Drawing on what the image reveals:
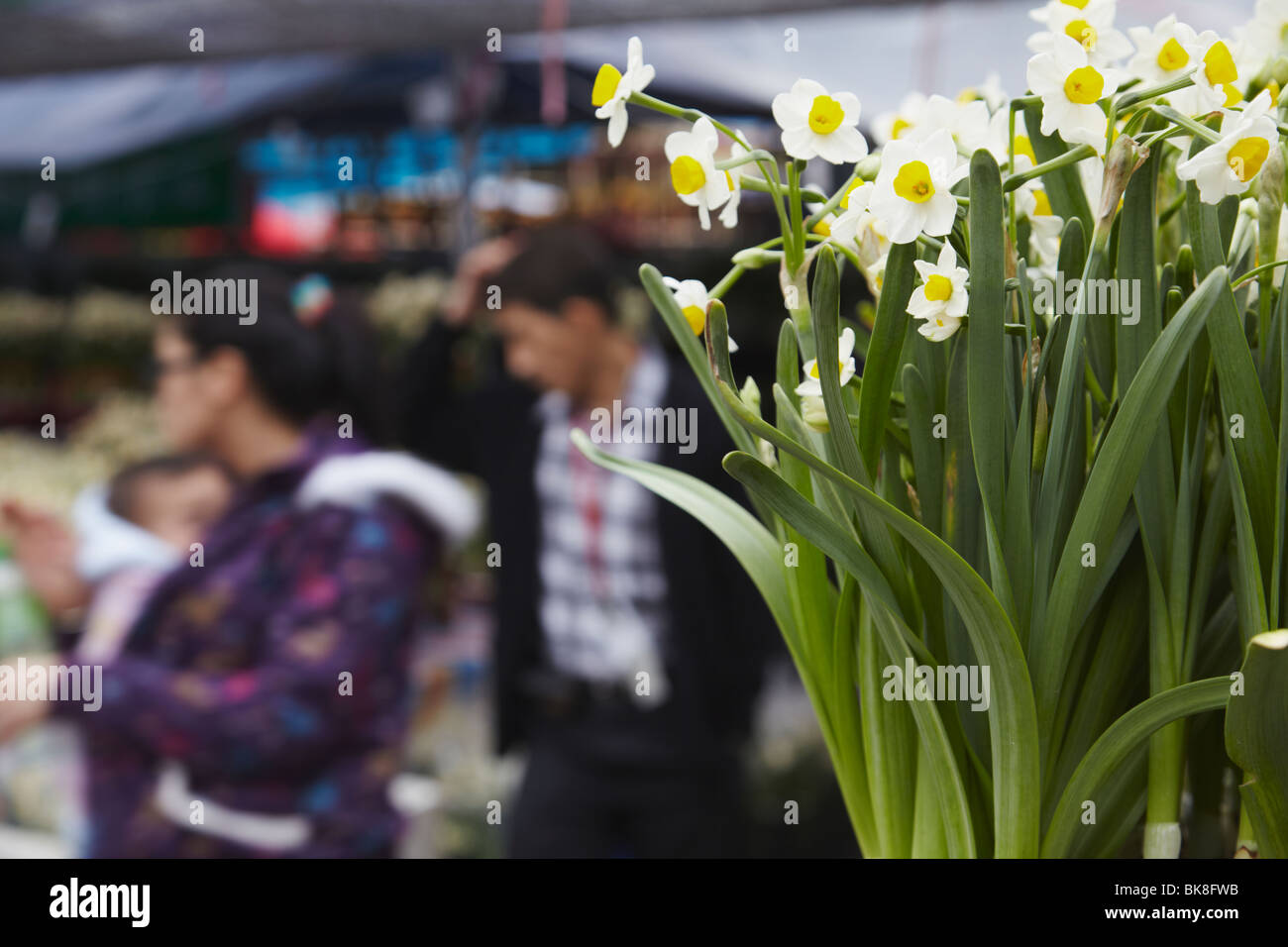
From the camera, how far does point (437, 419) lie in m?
2.52

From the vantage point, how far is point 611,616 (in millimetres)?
1976

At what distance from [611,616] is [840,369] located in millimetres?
1517

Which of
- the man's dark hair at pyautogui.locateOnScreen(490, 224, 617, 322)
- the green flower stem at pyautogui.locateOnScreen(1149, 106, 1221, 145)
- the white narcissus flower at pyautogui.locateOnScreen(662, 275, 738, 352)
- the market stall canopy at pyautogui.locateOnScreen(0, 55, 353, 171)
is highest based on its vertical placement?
the market stall canopy at pyautogui.locateOnScreen(0, 55, 353, 171)

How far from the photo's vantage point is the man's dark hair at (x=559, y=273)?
6.55 ft

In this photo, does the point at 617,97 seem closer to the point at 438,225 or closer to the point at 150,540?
the point at 150,540

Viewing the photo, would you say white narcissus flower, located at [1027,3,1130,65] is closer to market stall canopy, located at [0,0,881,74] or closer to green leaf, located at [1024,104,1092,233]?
green leaf, located at [1024,104,1092,233]

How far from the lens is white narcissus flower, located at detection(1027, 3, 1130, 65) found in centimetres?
48

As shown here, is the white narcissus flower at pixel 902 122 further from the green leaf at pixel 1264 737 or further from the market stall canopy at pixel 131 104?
the market stall canopy at pixel 131 104

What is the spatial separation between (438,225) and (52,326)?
142cm

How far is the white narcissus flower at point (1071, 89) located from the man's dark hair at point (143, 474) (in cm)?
162

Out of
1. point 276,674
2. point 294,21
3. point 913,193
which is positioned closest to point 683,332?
point 913,193

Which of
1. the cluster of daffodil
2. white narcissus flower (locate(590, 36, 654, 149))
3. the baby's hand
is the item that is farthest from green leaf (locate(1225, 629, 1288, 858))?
the baby's hand

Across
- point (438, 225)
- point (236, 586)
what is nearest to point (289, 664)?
point (236, 586)

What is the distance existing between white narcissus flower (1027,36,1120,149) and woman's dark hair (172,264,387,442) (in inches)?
60.0
